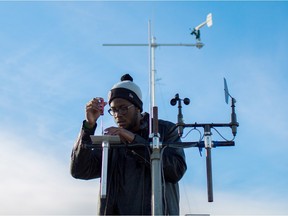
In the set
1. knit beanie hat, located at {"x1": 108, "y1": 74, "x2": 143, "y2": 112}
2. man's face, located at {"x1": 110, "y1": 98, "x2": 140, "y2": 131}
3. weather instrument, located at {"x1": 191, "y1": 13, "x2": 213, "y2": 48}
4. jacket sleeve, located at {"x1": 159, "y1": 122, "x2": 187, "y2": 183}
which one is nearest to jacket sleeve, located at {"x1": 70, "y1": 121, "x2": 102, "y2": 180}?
man's face, located at {"x1": 110, "y1": 98, "x2": 140, "y2": 131}

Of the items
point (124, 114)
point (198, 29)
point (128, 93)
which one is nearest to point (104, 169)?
point (124, 114)

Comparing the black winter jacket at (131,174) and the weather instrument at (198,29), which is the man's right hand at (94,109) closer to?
the black winter jacket at (131,174)

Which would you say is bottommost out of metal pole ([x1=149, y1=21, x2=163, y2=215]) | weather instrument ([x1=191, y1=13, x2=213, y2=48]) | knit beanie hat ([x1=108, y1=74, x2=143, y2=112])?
metal pole ([x1=149, y1=21, x2=163, y2=215])

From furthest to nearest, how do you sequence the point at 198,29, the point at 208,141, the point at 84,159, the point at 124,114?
1. the point at 198,29
2. the point at 124,114
3. the point at 84,159
4. the point at 208,141

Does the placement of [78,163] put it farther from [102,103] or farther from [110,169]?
[102,103]

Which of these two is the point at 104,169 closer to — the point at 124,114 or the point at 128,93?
the point at 124,114

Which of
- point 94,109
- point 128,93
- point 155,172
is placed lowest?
point 155,172

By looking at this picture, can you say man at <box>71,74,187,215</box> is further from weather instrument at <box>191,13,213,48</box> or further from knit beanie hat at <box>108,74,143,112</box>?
weather instrument at <box>191,13,213,48</box>

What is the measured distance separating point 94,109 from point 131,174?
1.07 m

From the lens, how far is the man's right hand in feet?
19.2

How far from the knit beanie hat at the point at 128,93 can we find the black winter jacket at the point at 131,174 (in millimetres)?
657

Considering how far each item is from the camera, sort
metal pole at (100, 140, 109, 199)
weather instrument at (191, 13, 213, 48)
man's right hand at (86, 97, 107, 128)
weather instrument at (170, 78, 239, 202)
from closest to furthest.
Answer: metal pole at (100, 140, 109, 199) < weather instrument at (170, 78, 239, 202) < man's right hand at (86, 97, 107, 128) < weather instrument at (191, 13, 213, 48)

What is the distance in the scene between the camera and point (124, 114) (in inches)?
263

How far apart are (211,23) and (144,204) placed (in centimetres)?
634
